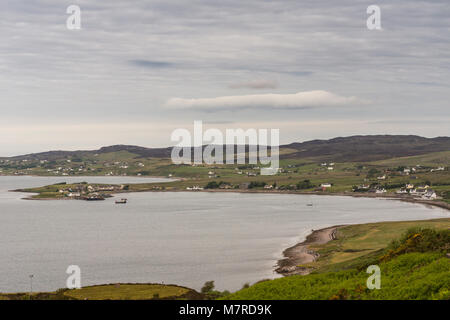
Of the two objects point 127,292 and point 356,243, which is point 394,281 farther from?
point 356,243

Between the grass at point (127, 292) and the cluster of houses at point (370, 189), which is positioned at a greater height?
the cluster of houses at point (370, 189)

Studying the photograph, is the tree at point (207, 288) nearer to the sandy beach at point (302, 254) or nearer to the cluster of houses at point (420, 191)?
the sandy beach at point (302, 254)

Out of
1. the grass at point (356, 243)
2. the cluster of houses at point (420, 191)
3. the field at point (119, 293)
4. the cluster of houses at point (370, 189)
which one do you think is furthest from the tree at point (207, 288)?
the cluster of houses at point (370, 189)

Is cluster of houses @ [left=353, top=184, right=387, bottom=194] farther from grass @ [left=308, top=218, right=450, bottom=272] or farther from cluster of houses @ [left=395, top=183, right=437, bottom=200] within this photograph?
grass @ [left=308, top=218, right=450, bottom=272]

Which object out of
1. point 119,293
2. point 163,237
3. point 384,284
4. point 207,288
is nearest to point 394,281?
point 384,284

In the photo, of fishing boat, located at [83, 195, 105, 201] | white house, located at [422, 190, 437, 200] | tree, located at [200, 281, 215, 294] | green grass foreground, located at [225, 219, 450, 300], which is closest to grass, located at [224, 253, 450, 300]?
green grass foreground, located at [225, 219, 450, 300]

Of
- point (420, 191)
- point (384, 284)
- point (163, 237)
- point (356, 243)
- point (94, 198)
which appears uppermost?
point (384, 284)

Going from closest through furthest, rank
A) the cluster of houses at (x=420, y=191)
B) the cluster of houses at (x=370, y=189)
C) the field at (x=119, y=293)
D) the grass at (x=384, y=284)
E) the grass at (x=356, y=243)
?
the grass at (x=384, y=284)
the field at (x=119, y=293)
the grass at (x=356, y=243)
the cluster of houses at (x=420, y=191)
the cluster of houses at (x=370, y=189)

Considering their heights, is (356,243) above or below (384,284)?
below
